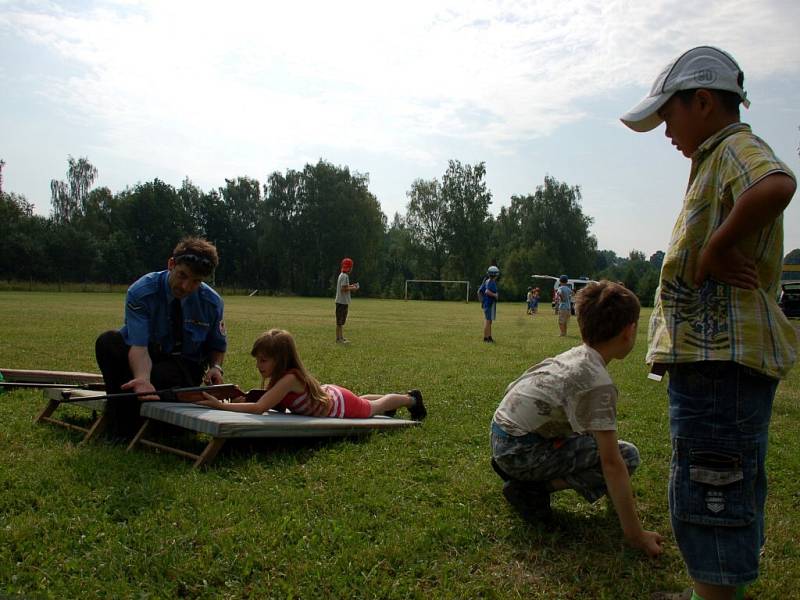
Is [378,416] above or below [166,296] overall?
below

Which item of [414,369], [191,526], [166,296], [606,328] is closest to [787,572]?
[606,328]

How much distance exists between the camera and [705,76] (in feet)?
7.71

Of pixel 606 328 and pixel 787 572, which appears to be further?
pixel 606 328

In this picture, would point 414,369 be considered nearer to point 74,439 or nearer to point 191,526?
point 74,439

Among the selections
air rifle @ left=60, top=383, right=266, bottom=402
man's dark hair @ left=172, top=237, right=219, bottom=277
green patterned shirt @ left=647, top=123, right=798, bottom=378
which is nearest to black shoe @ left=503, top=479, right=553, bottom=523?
green patterned shirt @ left=647, top=123, right=798, bottom=378

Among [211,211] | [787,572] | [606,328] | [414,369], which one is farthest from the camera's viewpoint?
[211,211]

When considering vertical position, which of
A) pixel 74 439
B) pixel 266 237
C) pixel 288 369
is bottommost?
pixel 74 439

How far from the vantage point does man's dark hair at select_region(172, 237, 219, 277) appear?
4758 mm

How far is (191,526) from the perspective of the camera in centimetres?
338

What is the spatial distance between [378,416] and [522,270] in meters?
70.8

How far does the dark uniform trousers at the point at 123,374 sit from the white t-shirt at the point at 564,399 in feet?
9.17

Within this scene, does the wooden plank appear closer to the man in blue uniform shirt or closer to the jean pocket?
the man in blue uniform shirt

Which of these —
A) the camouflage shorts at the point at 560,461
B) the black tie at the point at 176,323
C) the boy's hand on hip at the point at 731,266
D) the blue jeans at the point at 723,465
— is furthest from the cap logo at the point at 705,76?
the black tie at the point at 176,323

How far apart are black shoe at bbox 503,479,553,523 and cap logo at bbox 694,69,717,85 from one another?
2195mm
